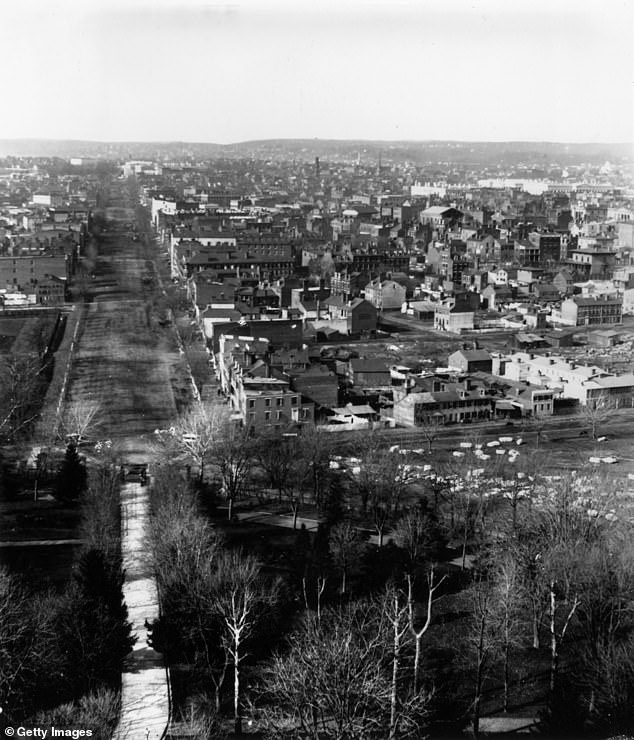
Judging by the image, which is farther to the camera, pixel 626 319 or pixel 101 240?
pixel 101 240

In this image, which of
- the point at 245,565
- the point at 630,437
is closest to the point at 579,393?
the point at 630,437

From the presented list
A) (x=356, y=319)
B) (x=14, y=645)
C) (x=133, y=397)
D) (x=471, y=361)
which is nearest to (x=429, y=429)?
(x=471, y=361)

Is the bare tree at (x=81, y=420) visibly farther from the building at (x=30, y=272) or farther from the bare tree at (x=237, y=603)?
the building at (x=30, y=272)

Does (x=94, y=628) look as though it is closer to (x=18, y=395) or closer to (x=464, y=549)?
(x=464, y=549)

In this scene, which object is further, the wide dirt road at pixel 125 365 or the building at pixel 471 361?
the building at pixel 471 361

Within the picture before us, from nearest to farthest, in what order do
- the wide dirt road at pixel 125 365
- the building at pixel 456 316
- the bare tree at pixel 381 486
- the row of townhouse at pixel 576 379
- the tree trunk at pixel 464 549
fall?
the tree trunk at pixel 464 549
the bare tree at pixel 381 486
the wide dirt road at pixel 125 365
the row of townhouse at pixel 576 379
the building at pixel 456 316

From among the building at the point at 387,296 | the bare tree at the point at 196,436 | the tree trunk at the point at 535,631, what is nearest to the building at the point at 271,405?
the bare tree at the point at 196,436

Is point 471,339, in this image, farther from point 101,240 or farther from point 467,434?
point 101,240

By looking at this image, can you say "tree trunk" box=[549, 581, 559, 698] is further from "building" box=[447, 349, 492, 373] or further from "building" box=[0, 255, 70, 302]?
"building" box=[0, 255, 70, 302]
